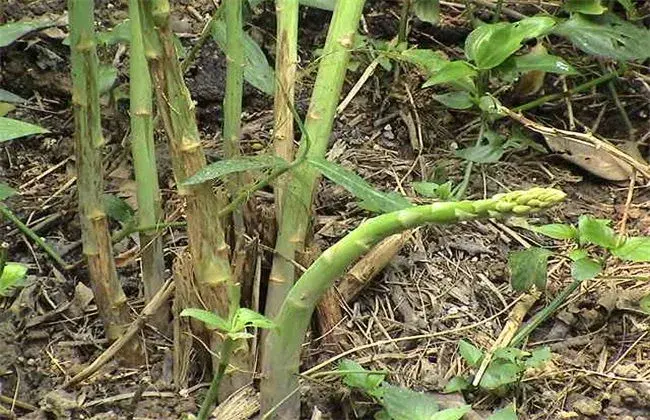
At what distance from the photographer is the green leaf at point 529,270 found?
1.34 metres

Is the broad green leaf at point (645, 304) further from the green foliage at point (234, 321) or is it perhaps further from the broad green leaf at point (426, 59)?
the green foliage at point (234, 321)

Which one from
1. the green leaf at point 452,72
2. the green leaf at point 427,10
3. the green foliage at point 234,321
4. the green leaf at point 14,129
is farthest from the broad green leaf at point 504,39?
the green leaf at point 14,129

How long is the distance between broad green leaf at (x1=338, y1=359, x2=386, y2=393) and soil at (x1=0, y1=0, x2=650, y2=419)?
30mm

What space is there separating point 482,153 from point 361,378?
54cm

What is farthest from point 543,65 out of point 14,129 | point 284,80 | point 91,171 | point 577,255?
point 14,129

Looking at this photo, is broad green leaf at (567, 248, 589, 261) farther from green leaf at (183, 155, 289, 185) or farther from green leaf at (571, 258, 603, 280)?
green leaf at (183, 155, 289, 185)

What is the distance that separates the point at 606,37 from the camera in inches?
63.9

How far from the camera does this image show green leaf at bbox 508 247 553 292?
134 cm

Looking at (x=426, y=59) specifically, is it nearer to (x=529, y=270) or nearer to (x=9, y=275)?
(x=529, y=270)

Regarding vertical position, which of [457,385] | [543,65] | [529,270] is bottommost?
[457,385]

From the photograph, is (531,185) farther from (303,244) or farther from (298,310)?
(298,310)

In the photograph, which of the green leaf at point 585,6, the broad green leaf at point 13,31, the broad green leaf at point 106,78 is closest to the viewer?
the broad green leaf at point 13,31

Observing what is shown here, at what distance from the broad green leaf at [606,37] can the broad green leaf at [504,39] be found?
19 cm

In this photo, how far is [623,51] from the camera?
162 centimetres
